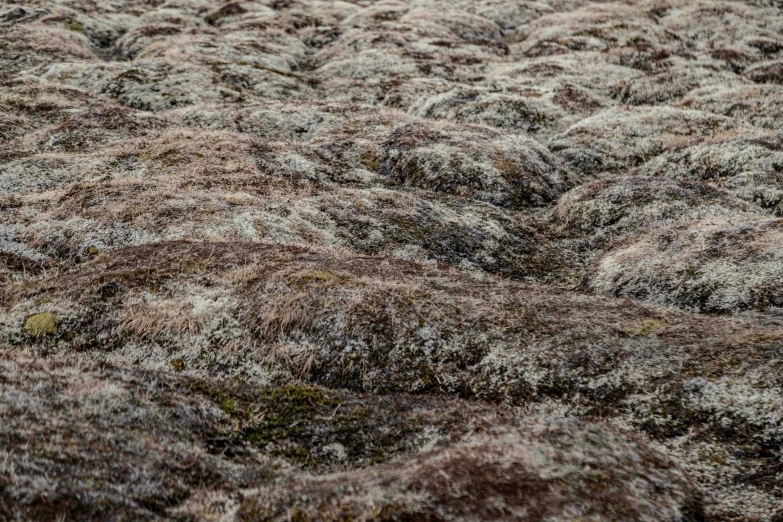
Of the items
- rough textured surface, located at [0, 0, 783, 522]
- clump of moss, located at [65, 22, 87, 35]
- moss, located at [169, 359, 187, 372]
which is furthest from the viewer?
clump of moss, located at [65, 22, 87, 35]

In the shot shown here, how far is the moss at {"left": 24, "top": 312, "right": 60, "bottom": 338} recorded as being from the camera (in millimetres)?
15719

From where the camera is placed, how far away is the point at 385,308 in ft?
52.6

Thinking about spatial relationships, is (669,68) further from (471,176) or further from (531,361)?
(531,361)

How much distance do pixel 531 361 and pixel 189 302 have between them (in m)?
10.1

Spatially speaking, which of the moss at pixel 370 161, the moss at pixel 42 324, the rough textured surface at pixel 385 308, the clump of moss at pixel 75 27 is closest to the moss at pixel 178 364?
the rough textured surface at pixel 385 308

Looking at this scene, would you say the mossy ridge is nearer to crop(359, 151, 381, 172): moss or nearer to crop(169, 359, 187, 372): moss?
crop(169, 359, 187, 372): moss

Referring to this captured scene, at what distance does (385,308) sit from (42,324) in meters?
9.95

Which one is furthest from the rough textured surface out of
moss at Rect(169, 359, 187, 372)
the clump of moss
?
the clump of moss

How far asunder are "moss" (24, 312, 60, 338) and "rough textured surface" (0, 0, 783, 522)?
92 millimetres

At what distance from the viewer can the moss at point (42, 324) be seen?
619 inches

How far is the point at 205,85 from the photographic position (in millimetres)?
50438

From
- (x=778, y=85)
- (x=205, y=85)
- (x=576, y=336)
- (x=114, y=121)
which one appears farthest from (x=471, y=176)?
(x=778, y=85)

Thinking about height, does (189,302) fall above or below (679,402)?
below

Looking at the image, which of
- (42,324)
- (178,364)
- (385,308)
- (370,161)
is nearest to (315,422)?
(385,308)
